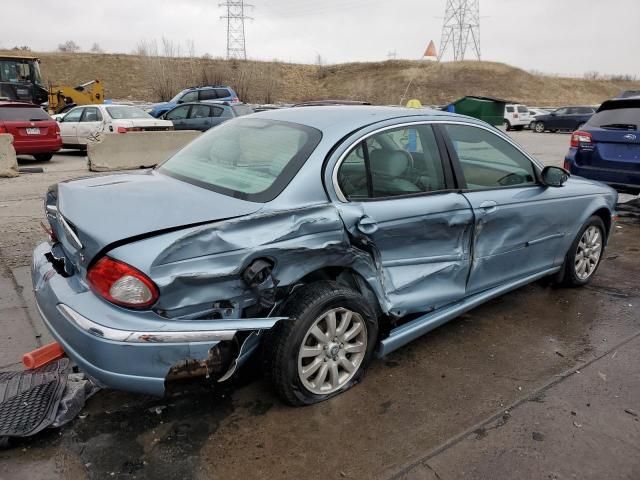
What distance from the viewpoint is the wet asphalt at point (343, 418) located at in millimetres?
2457

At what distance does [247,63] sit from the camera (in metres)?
62.6

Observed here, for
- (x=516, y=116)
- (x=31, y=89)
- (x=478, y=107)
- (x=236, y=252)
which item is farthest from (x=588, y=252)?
(x=516, y=116)

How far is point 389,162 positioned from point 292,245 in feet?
3.32

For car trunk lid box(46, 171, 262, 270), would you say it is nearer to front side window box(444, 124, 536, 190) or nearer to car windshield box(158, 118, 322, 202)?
car windshield box(158, 118, 322, 202)

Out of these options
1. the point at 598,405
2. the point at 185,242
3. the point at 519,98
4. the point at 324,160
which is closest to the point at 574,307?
the point at 598,405

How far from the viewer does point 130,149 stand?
38.3 feet

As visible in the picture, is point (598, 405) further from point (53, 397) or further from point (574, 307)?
Result: point (53, 397)

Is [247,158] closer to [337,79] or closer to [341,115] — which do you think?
[341,115]

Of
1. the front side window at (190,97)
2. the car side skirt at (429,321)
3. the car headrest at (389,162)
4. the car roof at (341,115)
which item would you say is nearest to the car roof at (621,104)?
the car side skirt at (429,321)

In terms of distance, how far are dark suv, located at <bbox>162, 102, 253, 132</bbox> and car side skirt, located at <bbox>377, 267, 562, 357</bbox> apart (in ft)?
38.5

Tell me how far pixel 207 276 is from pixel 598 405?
232cm

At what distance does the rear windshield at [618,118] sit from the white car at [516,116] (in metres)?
24.6

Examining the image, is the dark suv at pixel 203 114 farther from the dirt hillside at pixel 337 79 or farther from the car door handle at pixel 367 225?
the dirt hillside at pixel 337 79

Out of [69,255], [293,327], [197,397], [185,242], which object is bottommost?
[197,397]
